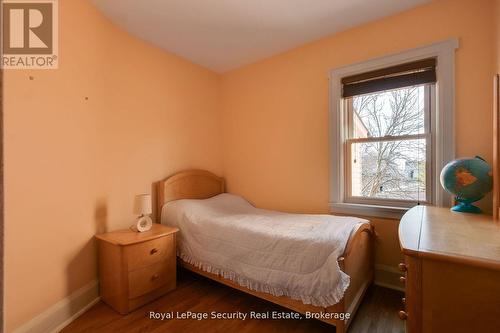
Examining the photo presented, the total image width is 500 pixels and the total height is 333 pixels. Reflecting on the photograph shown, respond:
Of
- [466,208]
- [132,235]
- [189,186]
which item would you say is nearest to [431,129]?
[466,208]

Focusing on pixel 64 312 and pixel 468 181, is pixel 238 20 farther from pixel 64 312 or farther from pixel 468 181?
pixel 64 312

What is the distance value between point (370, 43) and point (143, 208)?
2.66 meters

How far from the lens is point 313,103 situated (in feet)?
8.76

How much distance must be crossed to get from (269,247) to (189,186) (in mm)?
1493

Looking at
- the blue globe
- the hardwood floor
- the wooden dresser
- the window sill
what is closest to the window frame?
the window sill

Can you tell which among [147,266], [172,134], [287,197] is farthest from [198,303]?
[172,134]

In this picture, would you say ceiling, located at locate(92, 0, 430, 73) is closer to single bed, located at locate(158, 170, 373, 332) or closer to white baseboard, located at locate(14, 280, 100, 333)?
single bed, located at locate(158, 170, 373, 332)

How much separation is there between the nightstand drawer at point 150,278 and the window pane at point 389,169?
1984mm

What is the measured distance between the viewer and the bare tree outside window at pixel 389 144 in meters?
2.17

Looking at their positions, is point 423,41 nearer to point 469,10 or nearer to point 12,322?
point 469,10

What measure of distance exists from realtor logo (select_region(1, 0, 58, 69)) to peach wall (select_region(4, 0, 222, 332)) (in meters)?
0.05

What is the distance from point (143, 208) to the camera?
214 cm

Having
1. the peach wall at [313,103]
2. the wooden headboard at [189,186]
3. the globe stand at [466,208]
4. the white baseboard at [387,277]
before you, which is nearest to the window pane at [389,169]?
the peach wall at [313,103]

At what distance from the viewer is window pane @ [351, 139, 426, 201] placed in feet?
7.12
